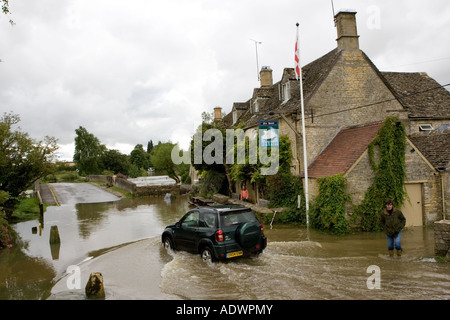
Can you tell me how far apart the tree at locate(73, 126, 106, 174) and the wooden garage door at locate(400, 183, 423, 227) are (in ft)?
270

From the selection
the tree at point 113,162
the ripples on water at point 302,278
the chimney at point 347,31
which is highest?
the chimney at point 347,31

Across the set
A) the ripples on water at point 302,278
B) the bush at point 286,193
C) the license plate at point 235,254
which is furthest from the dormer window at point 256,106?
the license plate at point 235,254

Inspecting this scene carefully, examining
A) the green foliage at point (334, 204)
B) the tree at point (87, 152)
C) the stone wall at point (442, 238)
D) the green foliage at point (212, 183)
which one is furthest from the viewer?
the tree at point (87, 152)

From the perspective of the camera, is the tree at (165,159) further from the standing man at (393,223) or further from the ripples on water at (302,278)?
the standing man at (393,223)

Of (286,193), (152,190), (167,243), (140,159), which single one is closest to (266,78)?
(286,193)

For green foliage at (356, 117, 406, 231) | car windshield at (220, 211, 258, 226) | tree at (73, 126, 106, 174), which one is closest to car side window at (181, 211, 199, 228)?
car windshield at (220, 211, 258, 226)

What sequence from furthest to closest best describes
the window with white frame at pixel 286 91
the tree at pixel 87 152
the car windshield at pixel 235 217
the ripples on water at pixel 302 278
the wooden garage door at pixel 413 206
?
the tree at pixel 87 152 < the window with white frame at pixel 286 91 < the wooden garage door at pixel 413 206 < the car windshield at pixel 235 217 < the ripples on water at pixel 302 278

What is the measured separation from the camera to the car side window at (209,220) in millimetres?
9738

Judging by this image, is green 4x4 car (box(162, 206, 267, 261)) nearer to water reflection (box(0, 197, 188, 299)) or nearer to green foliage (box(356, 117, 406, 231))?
water reflection (box(0, 197, 188, 299))

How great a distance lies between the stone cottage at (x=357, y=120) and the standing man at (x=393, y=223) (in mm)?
4472

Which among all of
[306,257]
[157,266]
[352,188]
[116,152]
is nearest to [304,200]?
[352,188]

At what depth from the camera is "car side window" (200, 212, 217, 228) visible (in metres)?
9.74

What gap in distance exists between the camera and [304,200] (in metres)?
16.3

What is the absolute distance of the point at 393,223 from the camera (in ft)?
31.0
